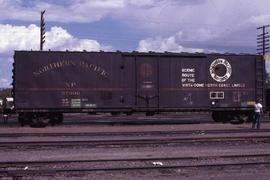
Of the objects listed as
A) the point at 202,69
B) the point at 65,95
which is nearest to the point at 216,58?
the point at 202,69

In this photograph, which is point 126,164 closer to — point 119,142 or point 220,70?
point 119,142

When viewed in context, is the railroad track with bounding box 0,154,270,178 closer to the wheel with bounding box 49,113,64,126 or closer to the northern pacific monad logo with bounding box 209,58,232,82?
the wheel with bounding box 49,113,64,126

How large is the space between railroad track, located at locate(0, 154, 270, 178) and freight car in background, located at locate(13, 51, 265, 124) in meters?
14.2

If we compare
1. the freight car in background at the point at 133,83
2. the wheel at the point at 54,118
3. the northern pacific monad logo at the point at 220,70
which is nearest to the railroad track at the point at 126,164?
the freight car in background at the point at 133,83

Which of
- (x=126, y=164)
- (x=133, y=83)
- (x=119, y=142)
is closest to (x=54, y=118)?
(x=133, y=83)

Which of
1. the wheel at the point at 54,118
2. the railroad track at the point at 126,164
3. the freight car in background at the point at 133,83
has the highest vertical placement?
the freight car in background at the point at 133,83

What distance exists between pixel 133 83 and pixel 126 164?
15130 mm

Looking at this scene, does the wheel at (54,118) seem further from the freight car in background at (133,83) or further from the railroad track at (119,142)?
the railroad track at (119,142)

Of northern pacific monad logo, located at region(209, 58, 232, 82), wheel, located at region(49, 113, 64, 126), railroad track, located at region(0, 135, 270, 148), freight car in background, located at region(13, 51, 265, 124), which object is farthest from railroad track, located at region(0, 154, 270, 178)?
northern pacific monad logo, located at region(209, 58, 232, 82)

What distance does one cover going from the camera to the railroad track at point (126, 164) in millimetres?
11234

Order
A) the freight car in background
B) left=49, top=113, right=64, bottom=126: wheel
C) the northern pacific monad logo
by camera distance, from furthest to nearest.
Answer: the northern pacific monad logo → left=49, top=113, right=64, bottom=126: wheel → the freight car in background

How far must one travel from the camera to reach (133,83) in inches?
1093

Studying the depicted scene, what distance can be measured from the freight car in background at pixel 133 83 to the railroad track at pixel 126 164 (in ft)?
46.5

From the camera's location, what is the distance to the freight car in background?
26.8m
